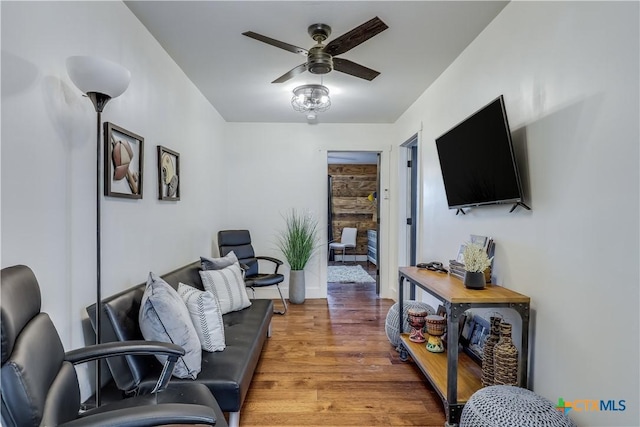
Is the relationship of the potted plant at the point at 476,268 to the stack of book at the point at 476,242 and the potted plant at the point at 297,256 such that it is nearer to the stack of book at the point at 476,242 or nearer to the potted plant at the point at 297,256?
the stack of book at the point at 476,242

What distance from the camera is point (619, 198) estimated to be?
4.28 ft

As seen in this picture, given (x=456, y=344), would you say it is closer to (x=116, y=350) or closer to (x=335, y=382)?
(x=335, y=382)

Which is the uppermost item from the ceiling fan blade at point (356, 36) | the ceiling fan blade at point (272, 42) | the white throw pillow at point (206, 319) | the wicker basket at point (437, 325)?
the ceiling fan blade at point (356, 36)

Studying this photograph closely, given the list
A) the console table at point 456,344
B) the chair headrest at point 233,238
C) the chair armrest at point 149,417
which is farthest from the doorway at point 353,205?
the chair armrest at point 149,417

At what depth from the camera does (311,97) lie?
308cm

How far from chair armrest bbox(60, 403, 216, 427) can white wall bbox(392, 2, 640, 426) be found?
Result: 1517mm

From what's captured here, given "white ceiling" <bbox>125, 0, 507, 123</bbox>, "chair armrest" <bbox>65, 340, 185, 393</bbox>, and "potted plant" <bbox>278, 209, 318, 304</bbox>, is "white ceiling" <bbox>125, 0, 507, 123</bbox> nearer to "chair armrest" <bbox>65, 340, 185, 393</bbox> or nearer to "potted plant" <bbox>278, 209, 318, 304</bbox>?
"potted plant" <bbox>278, 209, 318, 304</bbox>

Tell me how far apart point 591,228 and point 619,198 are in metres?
0.18

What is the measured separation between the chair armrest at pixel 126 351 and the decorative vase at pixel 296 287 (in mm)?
3088

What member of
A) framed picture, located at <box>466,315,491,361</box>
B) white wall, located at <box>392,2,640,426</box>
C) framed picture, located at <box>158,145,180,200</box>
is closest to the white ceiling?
white wall, located at <box>392,2,640,426</box>

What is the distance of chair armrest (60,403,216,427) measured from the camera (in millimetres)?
914

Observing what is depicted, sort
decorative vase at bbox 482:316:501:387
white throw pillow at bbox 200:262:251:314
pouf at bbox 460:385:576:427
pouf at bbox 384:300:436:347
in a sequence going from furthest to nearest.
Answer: pouf at bbox 384:300:436:347
white throw pillow at bbox 200:262:251:314
decorative vase at bbox 482:316:501:387
pouf at bbox 460:385:576:427

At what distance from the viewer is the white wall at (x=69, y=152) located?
4.12 feet

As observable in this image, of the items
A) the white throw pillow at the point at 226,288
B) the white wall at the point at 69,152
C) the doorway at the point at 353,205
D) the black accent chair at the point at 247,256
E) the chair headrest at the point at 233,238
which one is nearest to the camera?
the white wall at the point at 69,152
